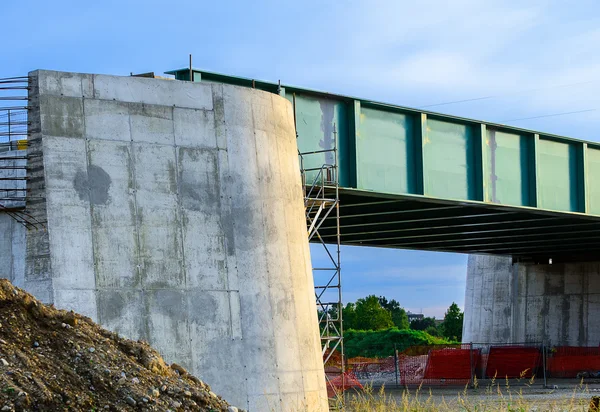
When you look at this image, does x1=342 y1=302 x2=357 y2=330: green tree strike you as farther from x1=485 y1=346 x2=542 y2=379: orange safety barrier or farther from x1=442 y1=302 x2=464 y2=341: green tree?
x1=485 y1=346 x2=542 y2=379: orange safety barrier

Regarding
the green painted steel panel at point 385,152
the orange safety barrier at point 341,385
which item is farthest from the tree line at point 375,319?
the green painted steel panel at point 385,152

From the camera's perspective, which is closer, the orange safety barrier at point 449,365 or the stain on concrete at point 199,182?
the stain on concrete at point 199,182

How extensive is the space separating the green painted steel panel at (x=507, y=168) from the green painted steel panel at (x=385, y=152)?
269 cm

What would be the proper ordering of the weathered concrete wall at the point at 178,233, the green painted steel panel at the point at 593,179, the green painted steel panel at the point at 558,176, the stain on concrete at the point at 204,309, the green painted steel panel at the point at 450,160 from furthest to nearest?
the green painted steel panel at the point at 593,179 → the green painted steel panel at the point at 558,176 → the green painted steel panel at the point at 450,160 → the stain on concrete at the point at 204,309 → the weathered concrete wall at the point at 178,233

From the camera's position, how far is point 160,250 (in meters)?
15.1

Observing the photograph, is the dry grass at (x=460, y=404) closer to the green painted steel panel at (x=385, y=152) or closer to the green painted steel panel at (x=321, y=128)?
the green painted steel panel at (x=385, y=152)

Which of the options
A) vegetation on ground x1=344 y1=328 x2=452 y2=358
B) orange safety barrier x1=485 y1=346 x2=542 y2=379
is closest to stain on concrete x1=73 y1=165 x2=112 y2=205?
orange safety barrier x1=485 y1=346 x2=542 y2=379

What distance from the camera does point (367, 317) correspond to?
3836 inches

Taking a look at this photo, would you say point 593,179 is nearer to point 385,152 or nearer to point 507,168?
point 507,168

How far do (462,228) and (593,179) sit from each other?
4.76 m

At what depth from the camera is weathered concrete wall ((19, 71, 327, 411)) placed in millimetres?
14562

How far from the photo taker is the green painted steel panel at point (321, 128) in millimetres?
20766

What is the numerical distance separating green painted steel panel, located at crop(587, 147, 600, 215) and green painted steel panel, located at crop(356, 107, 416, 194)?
7732mm

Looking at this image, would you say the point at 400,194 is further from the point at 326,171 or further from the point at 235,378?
the point at 235,378
